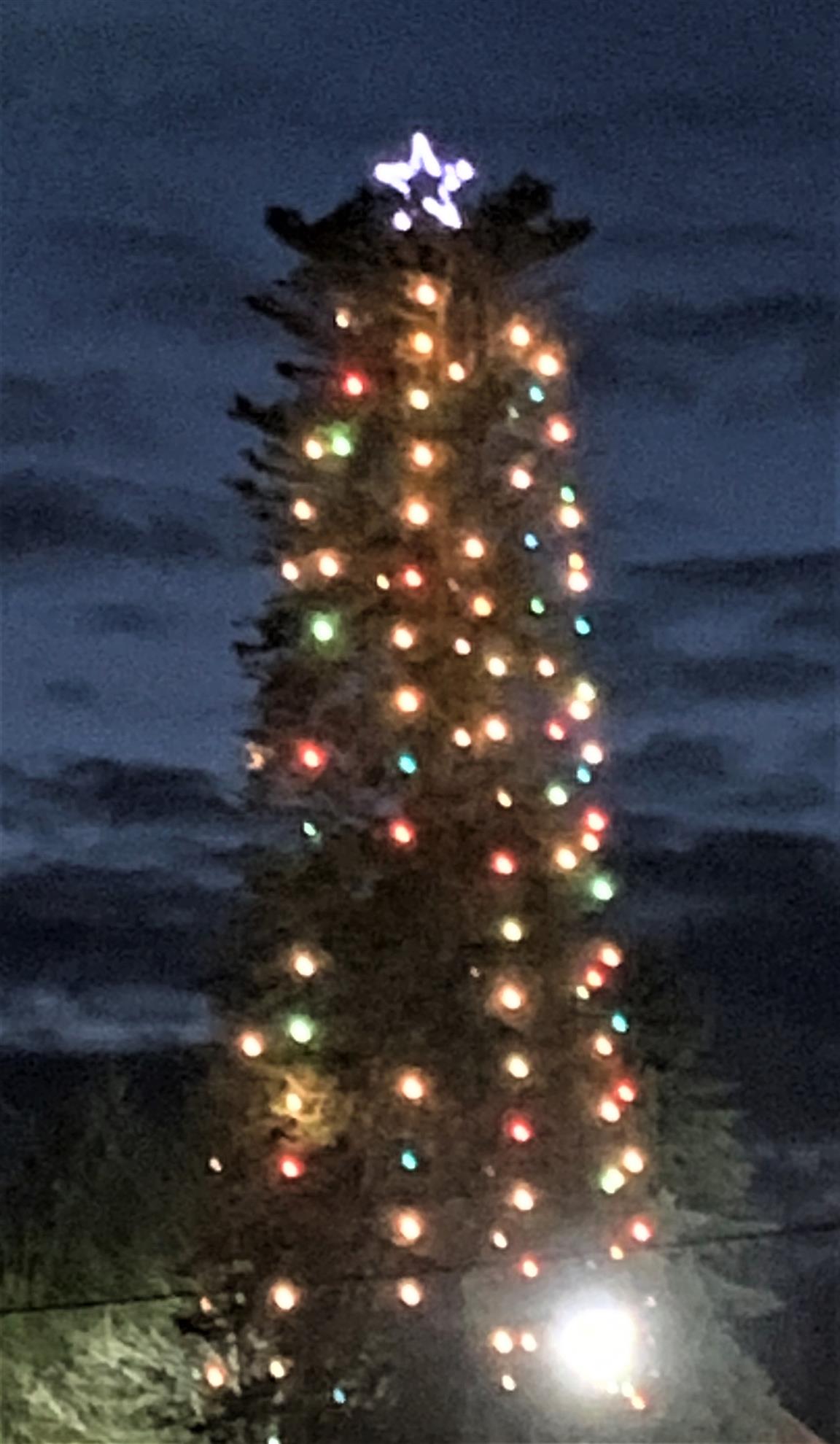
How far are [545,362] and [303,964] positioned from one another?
4.18 ft

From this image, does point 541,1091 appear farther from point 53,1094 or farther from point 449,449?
point 53,1094

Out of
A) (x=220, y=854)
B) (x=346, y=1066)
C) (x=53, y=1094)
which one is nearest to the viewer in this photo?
(x=346, y=1066)

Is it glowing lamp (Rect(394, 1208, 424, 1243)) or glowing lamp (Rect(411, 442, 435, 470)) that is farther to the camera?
glowing lamp (Rect(411, 442, 435, 470))

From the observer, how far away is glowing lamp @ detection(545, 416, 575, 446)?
4.18 meters

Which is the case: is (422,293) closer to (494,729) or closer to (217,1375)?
(494,729)

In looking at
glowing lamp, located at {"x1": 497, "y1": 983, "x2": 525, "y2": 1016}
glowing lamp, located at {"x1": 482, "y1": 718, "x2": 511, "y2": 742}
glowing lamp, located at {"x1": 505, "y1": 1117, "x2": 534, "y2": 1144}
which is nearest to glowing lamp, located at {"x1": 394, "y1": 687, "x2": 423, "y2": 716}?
glowing lamp, located at {"x1": 482, "y1": 718, "x2": 511, "y2": 742}

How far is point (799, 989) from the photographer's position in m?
5.92

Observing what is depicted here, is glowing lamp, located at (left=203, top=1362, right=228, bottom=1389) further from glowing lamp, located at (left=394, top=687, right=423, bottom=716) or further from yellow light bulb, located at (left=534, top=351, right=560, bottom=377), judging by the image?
yellow light bulb, located at (left=534, top=351, right=560, bottom=377)

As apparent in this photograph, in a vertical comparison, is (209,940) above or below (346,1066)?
above

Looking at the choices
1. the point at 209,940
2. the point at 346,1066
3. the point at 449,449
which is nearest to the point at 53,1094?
the point at 209,940

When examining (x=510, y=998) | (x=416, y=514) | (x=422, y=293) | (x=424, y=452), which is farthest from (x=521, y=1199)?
(x=422, y=293)

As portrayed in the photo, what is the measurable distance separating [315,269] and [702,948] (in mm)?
2488

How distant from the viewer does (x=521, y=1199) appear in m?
3.94

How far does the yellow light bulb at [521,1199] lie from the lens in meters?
3.94
